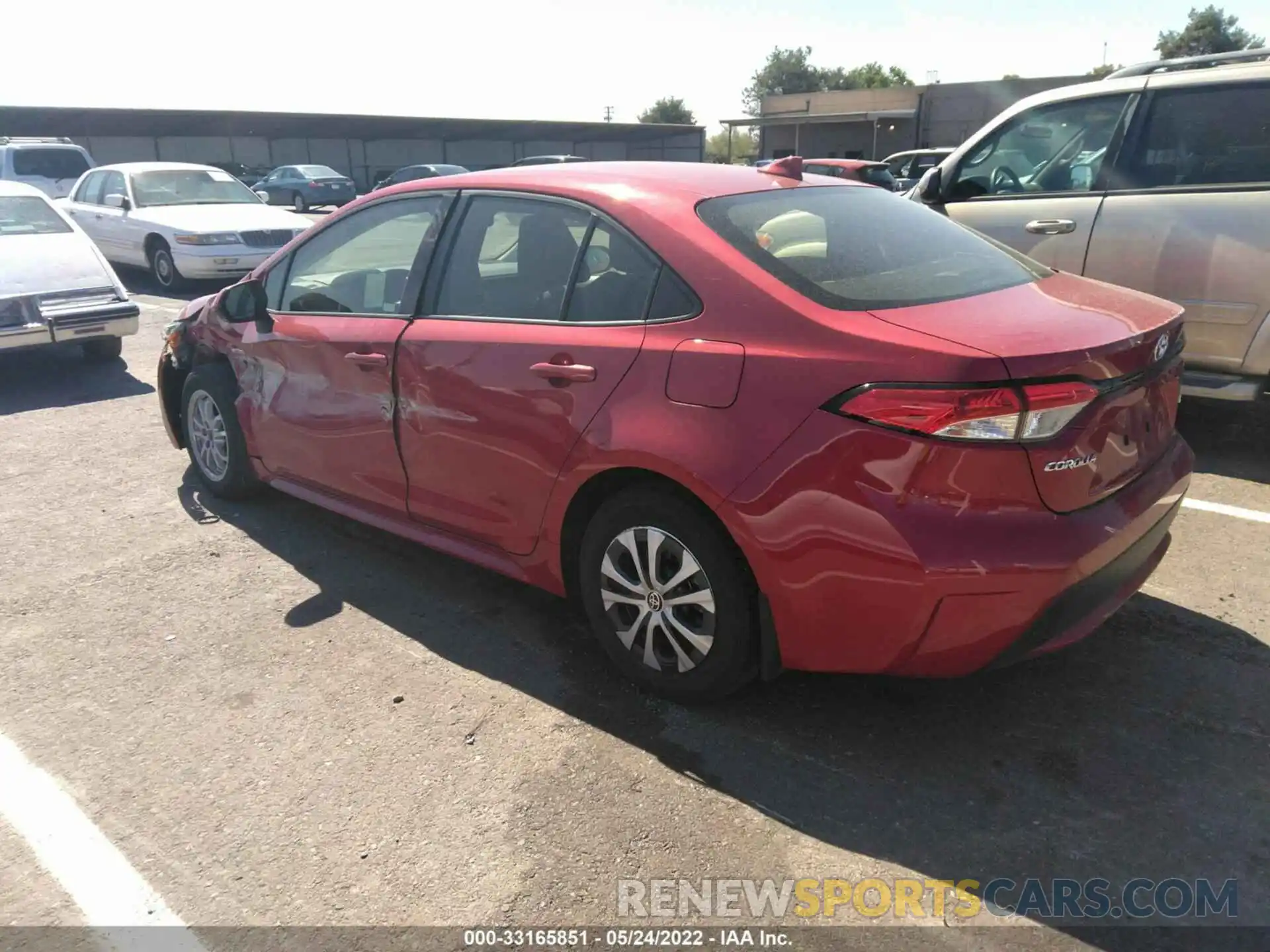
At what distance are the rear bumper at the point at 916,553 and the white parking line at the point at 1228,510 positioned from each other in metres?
2.20

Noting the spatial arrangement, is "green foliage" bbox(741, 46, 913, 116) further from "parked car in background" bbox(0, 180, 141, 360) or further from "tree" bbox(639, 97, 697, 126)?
"parked car in background" bbox(0, 180, 141, 360)

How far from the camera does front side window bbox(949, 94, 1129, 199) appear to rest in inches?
220

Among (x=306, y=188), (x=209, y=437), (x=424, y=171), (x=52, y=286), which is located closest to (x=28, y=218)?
(x=52, y=286)

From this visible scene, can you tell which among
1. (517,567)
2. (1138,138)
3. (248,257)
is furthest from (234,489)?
(248,257)

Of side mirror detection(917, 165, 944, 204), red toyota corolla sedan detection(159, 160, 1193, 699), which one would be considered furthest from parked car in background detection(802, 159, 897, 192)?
red toyota corolla sedan detection(159, 160, 1193, 699)

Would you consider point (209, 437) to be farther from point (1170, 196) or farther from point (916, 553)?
point (1170, 196)

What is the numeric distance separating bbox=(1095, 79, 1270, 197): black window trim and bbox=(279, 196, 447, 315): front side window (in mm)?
3873

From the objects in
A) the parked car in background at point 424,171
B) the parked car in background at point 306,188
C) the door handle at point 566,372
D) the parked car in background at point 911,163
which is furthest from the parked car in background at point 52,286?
the parked car in background at point 306,188

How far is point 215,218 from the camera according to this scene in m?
12.4

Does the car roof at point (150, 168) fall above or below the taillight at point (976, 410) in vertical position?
above

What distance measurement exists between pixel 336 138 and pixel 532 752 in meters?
47.2

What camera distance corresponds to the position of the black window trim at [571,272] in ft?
9.95

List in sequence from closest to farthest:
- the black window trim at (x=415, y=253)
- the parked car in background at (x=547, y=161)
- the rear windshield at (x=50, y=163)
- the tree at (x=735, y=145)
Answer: the black window trim at (x=415, y=253) < the parked car in background at (x=547, y=161) < the rear windshield at (x=50, y=163) < the tree at (x=735, y=145)

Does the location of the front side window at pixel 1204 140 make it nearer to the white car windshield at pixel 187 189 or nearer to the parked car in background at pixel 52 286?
the parked car in background at pixel 52 286
